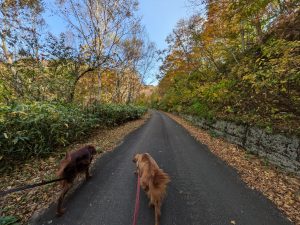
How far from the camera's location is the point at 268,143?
17.8 feet

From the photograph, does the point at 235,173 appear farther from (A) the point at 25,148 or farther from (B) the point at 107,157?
(A) the point at 25,148

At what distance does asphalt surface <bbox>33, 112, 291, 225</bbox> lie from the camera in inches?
111

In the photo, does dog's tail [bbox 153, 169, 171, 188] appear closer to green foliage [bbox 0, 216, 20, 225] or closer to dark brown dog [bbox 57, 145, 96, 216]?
dark brown dog [bbox 57, 145, 96, 216]

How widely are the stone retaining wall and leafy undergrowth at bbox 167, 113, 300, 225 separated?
0.24 m

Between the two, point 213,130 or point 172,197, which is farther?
point 213,130

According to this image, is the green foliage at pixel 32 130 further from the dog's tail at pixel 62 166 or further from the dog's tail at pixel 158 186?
the dog's tail at pixel 158 186

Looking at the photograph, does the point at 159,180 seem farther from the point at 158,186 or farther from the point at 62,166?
the point at 62,166

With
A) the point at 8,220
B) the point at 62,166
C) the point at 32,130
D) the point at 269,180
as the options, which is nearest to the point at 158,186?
the point at 62,166

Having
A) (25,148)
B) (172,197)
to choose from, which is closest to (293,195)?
(172,197)

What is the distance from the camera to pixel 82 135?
731 centimetres

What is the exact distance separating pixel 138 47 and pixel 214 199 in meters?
17.8

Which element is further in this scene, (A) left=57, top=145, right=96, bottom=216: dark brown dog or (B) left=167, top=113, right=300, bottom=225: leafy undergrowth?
(B) left=167, top=113, right=300, bottom=225: leafy undergrowth

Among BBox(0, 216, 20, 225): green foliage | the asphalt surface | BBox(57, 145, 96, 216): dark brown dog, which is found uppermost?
BBox(57, 145, 96, 216): dark brown dog

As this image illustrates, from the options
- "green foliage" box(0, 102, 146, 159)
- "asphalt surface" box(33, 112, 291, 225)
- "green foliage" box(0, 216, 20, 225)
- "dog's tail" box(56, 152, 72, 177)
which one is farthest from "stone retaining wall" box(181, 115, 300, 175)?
"green foliage" box(0, 102, 146, 159)
